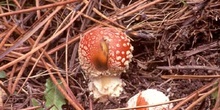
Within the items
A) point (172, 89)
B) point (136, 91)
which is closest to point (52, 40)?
point (136, 91)

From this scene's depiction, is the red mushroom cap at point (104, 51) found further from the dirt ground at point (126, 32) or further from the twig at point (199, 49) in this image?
the twig at point (199, 49)

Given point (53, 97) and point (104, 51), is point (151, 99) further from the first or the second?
point (53, 97)

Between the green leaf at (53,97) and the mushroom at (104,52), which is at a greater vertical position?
the mushroom at (104,52)

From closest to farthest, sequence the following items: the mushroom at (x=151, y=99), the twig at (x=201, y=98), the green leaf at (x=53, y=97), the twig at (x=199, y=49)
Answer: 1. the twig at (x=201, y=98)
2. the mushroom at (x=151, y=99)
3. the green leaf at (x=53, y=97)
4. the twig at (x=199, y=49)

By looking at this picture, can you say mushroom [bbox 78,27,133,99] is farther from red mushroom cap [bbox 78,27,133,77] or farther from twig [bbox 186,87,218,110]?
twig [bbox 186,87,218,110]

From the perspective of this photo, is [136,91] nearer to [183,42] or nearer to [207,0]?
[183,42]

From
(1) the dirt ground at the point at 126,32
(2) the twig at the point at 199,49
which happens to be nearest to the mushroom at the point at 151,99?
(1) the dirt ground at the point at 126,32
